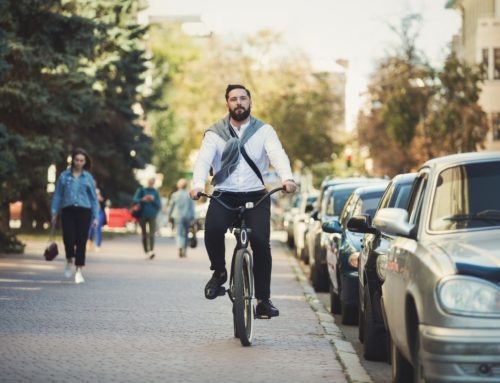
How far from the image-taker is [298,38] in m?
91.5

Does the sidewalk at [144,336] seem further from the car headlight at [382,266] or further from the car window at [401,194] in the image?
the car window at [401,194]

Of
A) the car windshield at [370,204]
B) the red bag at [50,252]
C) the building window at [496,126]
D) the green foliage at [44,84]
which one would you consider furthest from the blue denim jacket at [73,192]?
the building window at [496,126]

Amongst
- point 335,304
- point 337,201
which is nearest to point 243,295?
point 335,304

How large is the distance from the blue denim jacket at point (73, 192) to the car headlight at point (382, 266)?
398 inches

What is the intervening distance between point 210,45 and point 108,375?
280 ft

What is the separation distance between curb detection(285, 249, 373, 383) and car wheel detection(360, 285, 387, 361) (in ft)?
0.41

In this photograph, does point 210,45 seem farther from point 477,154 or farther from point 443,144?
point 477,154

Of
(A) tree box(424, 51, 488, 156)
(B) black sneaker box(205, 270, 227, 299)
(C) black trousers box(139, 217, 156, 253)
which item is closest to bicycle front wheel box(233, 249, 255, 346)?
(B) black sneaker box(205, 270, 227, 299)

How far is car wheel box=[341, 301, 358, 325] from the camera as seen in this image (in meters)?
15.4

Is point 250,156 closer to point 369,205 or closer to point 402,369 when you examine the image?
point 402,369

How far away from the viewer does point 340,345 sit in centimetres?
1273

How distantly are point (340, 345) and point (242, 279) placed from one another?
1.29 m

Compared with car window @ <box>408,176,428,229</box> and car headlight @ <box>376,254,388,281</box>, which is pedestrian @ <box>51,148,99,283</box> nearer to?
car headlight @ <box>376,254,388,281</box>

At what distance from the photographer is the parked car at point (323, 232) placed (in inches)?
813
